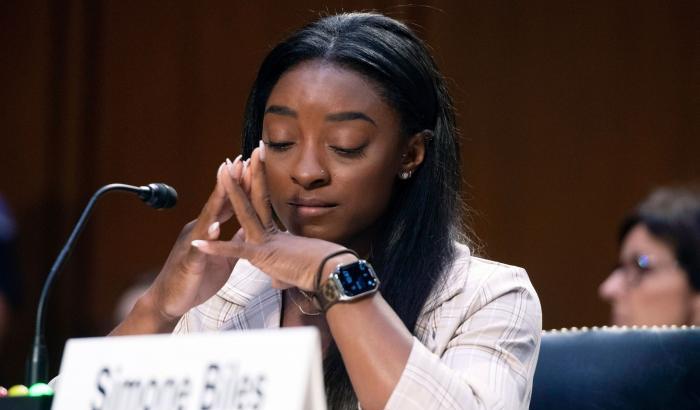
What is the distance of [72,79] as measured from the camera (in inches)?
168

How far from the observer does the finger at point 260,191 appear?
4.92 feet

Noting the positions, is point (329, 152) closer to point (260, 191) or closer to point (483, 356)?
point (260, 191)

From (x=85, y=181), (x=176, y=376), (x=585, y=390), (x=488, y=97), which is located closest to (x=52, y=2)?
(x=85, y=181)

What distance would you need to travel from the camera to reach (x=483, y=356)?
60.3 inches

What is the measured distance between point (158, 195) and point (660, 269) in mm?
1925

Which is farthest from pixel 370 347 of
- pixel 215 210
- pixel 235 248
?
pixel 215 210

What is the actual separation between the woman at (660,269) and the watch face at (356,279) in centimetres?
193

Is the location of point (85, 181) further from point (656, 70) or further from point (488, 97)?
point (656, 70)

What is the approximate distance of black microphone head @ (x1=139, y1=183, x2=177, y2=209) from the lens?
1.62 meters

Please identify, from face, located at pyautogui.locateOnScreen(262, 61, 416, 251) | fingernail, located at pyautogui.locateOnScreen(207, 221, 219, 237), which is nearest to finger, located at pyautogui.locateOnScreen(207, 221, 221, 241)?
fingernail, located at pyautogui.locateOnScreen(207, 221, 219, 237)

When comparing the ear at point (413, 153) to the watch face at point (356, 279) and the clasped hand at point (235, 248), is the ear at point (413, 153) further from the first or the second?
the watch face at point (356, 279)

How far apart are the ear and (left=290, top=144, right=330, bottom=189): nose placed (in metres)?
0.19

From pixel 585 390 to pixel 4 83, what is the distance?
3202 millimetres

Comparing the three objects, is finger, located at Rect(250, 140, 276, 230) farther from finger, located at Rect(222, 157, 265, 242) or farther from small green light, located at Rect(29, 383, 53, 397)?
small green light, located at Rect(29, 383, 53, 397)
